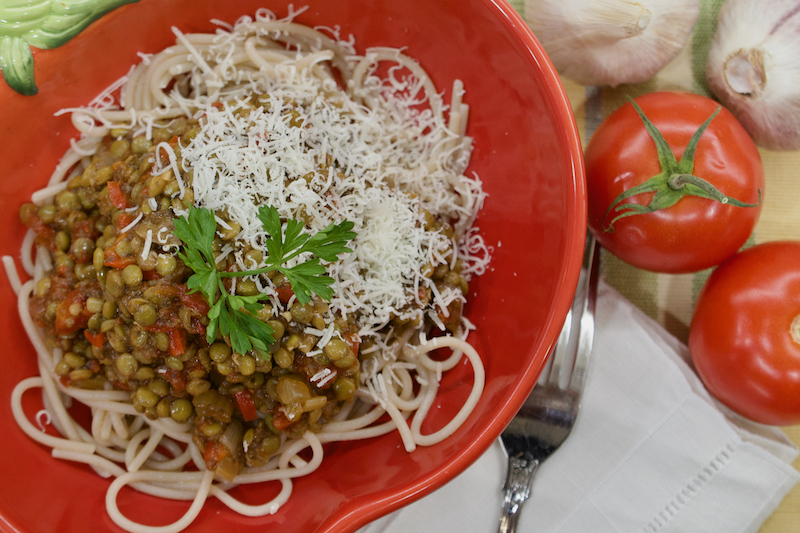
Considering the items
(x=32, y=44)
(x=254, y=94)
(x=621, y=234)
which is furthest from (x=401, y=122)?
(x=32, y=44)

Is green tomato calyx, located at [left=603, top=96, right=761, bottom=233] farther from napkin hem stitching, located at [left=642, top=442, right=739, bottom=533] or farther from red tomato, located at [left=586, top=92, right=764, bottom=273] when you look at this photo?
napkin hem stitching, located at [left=642, top=442, right=739, bottom=533]

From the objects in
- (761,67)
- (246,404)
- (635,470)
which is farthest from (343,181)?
(761,67)

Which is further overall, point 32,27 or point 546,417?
point 546,417

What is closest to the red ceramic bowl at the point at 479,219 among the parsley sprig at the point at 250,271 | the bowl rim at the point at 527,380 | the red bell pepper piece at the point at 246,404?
the bowl rim at the point at 527,380

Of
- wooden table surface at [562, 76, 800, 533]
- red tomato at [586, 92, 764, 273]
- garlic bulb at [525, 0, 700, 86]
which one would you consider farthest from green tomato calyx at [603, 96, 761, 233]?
wooden table surface at [562, 76, 800, 533]

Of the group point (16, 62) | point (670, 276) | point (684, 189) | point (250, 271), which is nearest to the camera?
point (250, 271)

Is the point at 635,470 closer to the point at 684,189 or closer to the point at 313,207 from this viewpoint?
the point at 684,189

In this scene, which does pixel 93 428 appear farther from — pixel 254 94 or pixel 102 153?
pixel 254 94
